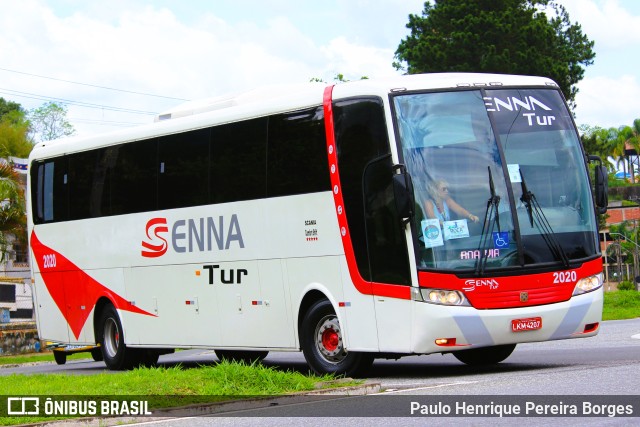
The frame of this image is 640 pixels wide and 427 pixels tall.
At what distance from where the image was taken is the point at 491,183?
1473cm

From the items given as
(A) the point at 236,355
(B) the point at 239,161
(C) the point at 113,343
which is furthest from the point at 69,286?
(B) the point at 239,161

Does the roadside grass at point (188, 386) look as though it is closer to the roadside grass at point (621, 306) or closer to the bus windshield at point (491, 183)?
the bus windshield at point (491, 183)

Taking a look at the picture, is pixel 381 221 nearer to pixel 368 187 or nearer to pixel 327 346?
A: pixel 368 187

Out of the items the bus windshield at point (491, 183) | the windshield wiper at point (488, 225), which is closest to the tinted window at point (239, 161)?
the bus windshield at point (491, 183)

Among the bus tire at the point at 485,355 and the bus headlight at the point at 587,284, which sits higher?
the bus headlight at the point at 587,284

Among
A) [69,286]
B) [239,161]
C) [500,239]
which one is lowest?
[500,239]

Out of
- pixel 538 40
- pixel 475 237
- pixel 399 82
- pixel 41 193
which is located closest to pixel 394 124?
pixel 399 82

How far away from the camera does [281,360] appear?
70.4 ft

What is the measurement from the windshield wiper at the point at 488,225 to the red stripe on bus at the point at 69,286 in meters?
8.60

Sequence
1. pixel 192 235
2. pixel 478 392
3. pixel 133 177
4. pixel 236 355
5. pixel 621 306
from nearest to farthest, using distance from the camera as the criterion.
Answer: pixel 478 392 → pixel 192 235 → pixel 133 177 → pixel 236 355 → pixel 621 306

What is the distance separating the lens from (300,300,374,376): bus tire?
15.4 meters

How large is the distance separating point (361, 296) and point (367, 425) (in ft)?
15.8

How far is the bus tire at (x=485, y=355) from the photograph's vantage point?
666 inches

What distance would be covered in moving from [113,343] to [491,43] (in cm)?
3882
